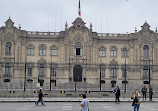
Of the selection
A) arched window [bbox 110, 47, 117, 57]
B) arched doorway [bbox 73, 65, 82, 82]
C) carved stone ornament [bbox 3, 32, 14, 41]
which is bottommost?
arched doorway [bbox 73, 65, 82, 82]

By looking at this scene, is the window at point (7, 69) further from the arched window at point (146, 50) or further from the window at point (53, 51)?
the arched window at point (146, 50)

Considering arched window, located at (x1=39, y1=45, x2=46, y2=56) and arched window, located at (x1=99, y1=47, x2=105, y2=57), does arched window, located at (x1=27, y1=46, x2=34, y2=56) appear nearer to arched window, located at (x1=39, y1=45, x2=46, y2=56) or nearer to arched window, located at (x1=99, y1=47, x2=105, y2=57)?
arched window, located at (x1=39, y1=45, x2=46, y2=56)

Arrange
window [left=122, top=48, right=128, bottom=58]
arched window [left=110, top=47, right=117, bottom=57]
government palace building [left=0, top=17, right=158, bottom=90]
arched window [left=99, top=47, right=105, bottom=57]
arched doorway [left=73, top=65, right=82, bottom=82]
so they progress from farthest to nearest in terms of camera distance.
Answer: window [left=122, top=48, right=128, bottom=58] < arched window [left=110, top=47, right=117, bottom=57] < arched window [left=99, top=47, right=105, bottom=57] < arched doorway [left=73, top=65, right=82, bottom=82] < government palace building [left=0, top=17, right=158, bottom=90]

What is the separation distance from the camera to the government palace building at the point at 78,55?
178 ft

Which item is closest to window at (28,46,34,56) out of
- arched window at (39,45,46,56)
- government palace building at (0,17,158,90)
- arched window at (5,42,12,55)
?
government palace building at (0,17,158,90)

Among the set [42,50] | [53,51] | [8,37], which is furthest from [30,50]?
[8,37]

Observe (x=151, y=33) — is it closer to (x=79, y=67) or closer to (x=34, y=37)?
(x=79, y=67)

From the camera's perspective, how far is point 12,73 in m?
53.8

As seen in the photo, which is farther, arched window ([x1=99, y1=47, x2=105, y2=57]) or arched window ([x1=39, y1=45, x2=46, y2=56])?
arched window ([x1=99, y1=47, x2=105, y2=57])

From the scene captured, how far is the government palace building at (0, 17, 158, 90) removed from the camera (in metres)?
54.2

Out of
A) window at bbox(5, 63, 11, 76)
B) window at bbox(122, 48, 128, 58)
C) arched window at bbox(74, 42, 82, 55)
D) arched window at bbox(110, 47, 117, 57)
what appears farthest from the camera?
window at bbox(122, 48, 128, 58)

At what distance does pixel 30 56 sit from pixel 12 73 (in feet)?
16.1

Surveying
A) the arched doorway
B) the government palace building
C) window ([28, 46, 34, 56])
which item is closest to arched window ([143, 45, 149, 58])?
the government palace building

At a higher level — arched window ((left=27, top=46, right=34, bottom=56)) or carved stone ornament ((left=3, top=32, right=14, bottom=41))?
carved stone ornament ((left=3, top=32, right=14, bottom=41))
